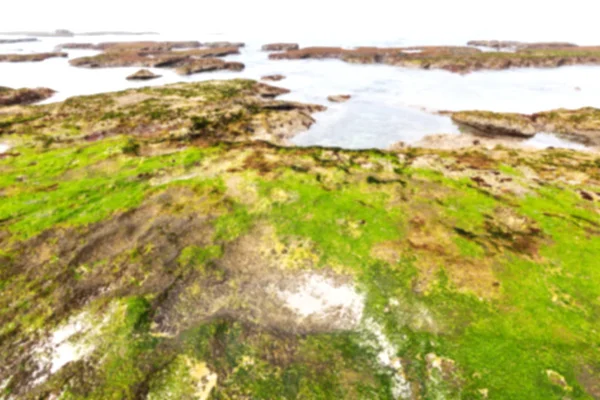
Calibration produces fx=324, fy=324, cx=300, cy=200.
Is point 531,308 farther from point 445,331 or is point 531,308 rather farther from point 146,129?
point 146,129

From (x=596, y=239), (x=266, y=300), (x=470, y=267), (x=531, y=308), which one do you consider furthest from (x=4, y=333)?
(x=596, y=239)

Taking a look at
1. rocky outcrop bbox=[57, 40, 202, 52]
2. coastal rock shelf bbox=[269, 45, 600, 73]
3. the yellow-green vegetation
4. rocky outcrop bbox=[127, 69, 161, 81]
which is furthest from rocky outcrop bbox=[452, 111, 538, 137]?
rocky outcrop bbox=[57, 40, 202, 52]

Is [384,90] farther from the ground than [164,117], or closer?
farther from the ground

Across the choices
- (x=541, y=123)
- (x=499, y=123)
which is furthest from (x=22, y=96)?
(x=541, y=123)

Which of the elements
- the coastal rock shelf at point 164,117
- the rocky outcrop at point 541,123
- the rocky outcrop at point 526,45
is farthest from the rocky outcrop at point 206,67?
the rocky outcrop at point 526,45

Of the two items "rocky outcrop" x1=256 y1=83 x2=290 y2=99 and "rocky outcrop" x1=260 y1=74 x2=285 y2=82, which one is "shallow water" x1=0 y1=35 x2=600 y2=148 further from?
"rocky outcrop" x1=256 y1=83 x2=290 y2=99

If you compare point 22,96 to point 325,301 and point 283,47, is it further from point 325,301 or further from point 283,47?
point 283,47
